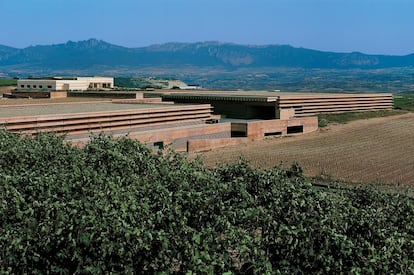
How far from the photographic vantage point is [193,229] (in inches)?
543

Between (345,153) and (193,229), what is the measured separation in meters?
39.3

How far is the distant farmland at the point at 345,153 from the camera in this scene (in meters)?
42.8

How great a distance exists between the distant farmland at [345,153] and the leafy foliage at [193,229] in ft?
83.8

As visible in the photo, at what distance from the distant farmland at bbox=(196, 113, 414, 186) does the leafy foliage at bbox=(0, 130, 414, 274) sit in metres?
25.5

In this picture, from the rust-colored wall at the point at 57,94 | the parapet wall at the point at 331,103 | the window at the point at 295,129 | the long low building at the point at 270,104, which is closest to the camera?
the window at the point at 295,129

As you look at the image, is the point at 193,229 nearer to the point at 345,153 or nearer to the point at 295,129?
the point at 345,153

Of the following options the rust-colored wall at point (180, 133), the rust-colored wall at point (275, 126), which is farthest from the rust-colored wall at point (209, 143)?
the rust-colored wall at point (275, 126)

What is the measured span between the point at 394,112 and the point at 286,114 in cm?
2565

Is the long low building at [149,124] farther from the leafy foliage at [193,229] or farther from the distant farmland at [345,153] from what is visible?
the leafy foliage at [193,229]

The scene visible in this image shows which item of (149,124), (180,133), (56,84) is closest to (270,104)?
(180,133)

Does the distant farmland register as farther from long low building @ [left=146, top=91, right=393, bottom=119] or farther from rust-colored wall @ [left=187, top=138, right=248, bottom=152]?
long low building @ [left=146, top=91, right=393, bottom=119]

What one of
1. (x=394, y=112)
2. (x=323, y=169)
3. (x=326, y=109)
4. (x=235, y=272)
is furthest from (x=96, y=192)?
(x=394, y=112)

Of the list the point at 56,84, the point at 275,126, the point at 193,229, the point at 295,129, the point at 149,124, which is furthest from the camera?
the point at 56,84

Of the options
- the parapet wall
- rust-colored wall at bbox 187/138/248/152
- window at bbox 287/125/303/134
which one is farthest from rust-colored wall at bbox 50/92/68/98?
window at bbox 287/125/303/134
